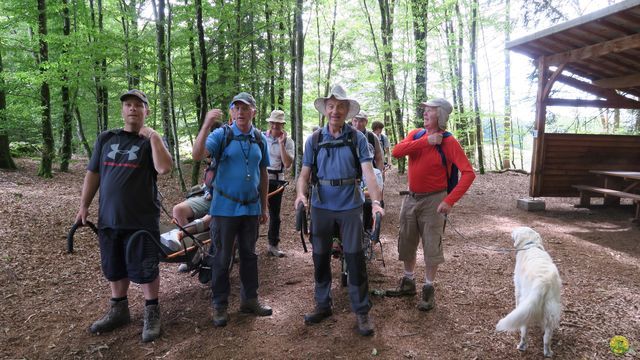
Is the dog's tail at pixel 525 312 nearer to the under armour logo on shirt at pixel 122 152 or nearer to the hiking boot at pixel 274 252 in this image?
the under armour logo on shirt at pixel 122 152

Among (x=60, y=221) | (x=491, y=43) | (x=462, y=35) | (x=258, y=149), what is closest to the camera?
(x=258, y=149)

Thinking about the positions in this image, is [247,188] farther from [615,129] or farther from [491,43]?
[491,43]

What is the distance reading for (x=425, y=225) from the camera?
371cm

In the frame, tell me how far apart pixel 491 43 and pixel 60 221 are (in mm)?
22220

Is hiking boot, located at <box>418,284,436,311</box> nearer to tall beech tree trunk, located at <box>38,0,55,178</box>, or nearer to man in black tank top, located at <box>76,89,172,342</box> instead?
man in black tank top, located at <box>76,89,172,342</box>

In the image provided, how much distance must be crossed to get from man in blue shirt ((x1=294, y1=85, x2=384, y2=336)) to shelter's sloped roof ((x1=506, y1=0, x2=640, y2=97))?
5.69 meters

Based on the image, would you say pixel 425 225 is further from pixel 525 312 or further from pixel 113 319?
pixel 113 319

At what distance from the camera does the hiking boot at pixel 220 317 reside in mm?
3322

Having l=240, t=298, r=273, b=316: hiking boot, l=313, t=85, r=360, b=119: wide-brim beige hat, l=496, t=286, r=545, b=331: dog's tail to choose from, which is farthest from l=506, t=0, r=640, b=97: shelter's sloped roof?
l=240, t=298, r=273, b=316: hiking boot

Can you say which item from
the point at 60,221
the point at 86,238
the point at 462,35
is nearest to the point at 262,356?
the point at 86,238

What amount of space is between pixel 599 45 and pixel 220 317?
867 centimetres

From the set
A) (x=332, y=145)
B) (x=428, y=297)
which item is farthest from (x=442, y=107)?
(x=428, y=297)

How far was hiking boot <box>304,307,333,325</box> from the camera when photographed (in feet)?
11.1

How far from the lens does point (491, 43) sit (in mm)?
20984
